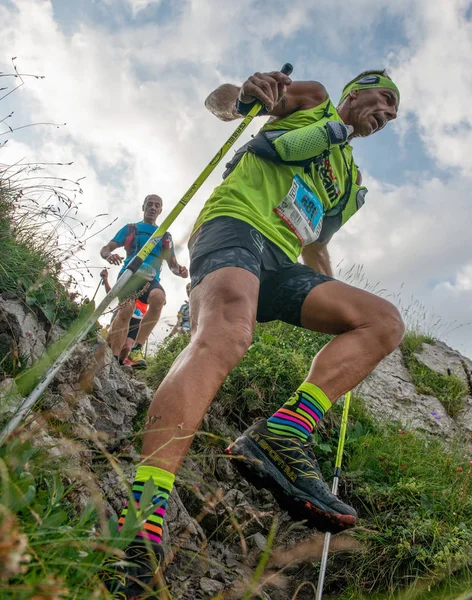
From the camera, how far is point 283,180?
122 inches

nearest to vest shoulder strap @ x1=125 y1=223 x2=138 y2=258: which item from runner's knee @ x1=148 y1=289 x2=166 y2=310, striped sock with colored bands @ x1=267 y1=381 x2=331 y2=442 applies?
runner's knee @ x1=148 y1=289 x2=166 y2=310

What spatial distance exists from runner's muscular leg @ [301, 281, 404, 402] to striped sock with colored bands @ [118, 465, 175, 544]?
1.19 m

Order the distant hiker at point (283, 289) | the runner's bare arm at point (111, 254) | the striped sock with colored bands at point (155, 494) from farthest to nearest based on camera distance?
the runner's bare arm at point (111, 254) → the distant hiker at point (283, 289) → the striped sock with colored bands at point (155, 494)

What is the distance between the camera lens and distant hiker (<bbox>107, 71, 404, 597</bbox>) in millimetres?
2143

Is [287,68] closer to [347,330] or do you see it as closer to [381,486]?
[347,330]

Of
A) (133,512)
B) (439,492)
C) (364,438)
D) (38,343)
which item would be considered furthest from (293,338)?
(133,512)

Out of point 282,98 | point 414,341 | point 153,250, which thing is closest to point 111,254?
point 153,250

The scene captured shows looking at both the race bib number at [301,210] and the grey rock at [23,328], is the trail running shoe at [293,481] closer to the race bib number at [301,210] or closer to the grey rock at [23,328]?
the race bib number at [301,210]

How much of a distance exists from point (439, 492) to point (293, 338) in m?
2.70

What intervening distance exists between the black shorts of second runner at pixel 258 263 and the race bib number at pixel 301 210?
0.73 feet

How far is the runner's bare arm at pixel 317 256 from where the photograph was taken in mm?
3980

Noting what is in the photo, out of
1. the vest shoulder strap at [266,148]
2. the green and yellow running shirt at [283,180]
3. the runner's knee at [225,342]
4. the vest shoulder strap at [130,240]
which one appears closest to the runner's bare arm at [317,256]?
the green and yellow running shirt at [283,180]

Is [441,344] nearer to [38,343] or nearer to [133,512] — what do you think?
[38,343]

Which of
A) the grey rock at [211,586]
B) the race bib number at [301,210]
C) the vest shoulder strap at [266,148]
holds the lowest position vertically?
the grey rock at [211,586]
